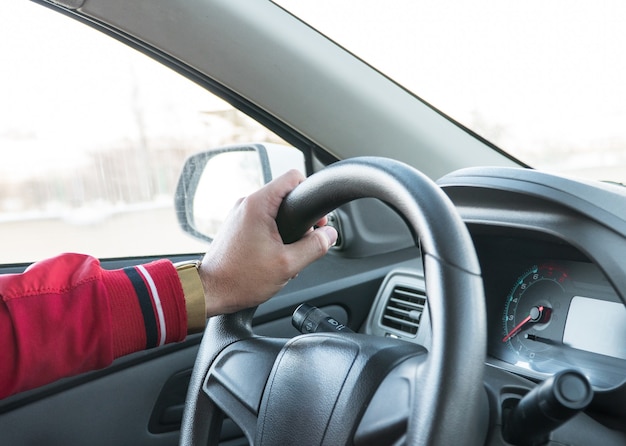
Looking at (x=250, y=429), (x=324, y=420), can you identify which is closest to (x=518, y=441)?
(x=324, y=420)

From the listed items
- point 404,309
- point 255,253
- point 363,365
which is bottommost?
point 404,309

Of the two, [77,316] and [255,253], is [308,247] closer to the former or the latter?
[255,253]

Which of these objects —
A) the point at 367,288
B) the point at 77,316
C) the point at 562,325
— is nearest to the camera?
the point at 77,316

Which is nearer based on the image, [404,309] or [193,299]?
[193,299]

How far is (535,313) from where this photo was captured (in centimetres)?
115

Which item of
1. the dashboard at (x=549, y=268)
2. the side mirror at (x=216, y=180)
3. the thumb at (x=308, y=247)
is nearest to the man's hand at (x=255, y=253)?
the thumb at (x=308, y=247)

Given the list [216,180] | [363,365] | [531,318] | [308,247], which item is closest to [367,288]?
[216,180]

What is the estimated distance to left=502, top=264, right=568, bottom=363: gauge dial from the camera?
3.72ft

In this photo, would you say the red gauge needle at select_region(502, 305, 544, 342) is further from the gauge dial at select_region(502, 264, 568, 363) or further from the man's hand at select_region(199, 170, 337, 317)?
the man's hand at select_region(199, 170, 337, 317)

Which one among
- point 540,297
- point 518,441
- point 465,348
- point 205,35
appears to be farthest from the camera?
point 205,35

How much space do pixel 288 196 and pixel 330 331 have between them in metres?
0.21

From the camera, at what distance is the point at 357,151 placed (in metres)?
1.67

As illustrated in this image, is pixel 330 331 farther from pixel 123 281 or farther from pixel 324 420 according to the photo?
pixel 123 281

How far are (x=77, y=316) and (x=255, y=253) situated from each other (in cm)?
25
